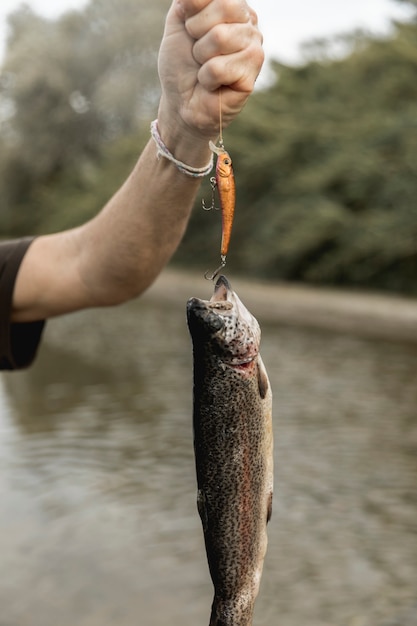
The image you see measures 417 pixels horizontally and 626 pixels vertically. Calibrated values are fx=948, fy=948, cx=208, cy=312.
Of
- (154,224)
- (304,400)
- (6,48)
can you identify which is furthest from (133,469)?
(6,48)

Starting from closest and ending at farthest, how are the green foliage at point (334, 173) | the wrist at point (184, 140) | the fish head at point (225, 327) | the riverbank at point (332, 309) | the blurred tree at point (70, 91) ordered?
the fish head at point (225, 327)
the wrist at point (184, 140)
the riverbank at point (332, 309)
the green foliage at point (334, 173)
the blurred tree at point (70, 91)

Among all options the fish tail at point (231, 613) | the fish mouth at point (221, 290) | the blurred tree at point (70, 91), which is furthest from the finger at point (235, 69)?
the blurred tree at point (70, 91)

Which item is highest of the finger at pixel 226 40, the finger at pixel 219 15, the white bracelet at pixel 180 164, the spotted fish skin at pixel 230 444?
the finger at pixel 219 15

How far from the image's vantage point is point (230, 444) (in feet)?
5.81

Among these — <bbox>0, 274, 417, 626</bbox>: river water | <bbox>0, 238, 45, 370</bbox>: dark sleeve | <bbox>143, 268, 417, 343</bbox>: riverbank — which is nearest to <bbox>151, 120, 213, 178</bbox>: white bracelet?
<bbox>0, 238, 45, 370</bbox>: dark sleeve

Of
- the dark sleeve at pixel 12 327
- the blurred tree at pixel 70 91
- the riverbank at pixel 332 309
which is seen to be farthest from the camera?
the blurred tree at pixel 70 91

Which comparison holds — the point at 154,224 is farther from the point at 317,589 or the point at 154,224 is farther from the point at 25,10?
the point at 25,10

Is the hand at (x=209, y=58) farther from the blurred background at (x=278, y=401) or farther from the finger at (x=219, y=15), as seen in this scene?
the blurred background at (x=278, y=401)

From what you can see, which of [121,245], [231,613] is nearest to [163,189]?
[121,245]

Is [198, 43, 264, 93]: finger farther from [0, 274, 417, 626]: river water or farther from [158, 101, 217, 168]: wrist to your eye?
[0, 274, 417, 626]: river water

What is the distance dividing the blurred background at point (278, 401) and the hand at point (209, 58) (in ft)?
6.57

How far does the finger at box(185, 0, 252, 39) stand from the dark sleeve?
1098 mm

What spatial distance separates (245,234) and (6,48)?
677 inches

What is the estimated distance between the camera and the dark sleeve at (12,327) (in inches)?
105
